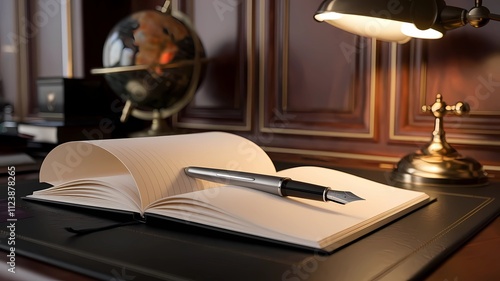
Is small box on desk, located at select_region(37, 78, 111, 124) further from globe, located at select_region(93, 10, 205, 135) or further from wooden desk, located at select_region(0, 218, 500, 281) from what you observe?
wooden desk, located at select_region(0, 218, 500, 281)

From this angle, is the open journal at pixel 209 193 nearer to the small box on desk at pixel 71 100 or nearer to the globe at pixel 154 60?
the globe at pixel 154 60

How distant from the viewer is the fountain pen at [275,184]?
1.58ft

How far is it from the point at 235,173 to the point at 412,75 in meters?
0.49

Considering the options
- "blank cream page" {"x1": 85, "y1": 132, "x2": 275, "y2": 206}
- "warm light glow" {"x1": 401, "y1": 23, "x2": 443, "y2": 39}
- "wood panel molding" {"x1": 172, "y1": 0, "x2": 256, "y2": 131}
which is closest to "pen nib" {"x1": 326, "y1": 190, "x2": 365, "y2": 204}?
"blank cream page" {"x1": 85, "y1": 132, "x2": 275, "y2": 206}

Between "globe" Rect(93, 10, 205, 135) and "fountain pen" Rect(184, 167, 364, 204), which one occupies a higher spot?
"globe" Rect(93, 10, 205, 135)

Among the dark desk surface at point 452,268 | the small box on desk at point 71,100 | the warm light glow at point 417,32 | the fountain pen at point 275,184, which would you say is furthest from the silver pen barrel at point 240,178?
the small box on desk at point 71,100

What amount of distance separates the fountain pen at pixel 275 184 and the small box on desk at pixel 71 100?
28.9 inches

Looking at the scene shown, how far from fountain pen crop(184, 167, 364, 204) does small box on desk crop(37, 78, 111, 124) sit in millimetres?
735

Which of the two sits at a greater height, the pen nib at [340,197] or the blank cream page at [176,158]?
the blank cream page at [176,158]

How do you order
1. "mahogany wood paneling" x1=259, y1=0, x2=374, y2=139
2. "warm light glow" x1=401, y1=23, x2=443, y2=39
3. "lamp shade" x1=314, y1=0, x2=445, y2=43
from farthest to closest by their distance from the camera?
"mahogany wood paneling" x1=259, y1=0, x2=374, y2=139
"warm light glow" x1=401, y1=23, x2=443, y2=39
"lamp shade" x1=314, y1=0, x2=445, y2=43

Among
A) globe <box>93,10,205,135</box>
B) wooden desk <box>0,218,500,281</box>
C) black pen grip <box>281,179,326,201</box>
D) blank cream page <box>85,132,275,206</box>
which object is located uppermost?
globe <box>93,10,205,135</box>

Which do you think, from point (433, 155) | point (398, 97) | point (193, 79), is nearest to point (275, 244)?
point (433, 155)

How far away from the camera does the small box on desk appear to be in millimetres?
1204

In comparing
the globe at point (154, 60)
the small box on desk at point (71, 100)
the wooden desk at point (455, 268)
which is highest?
the globe at point (154, 60)
